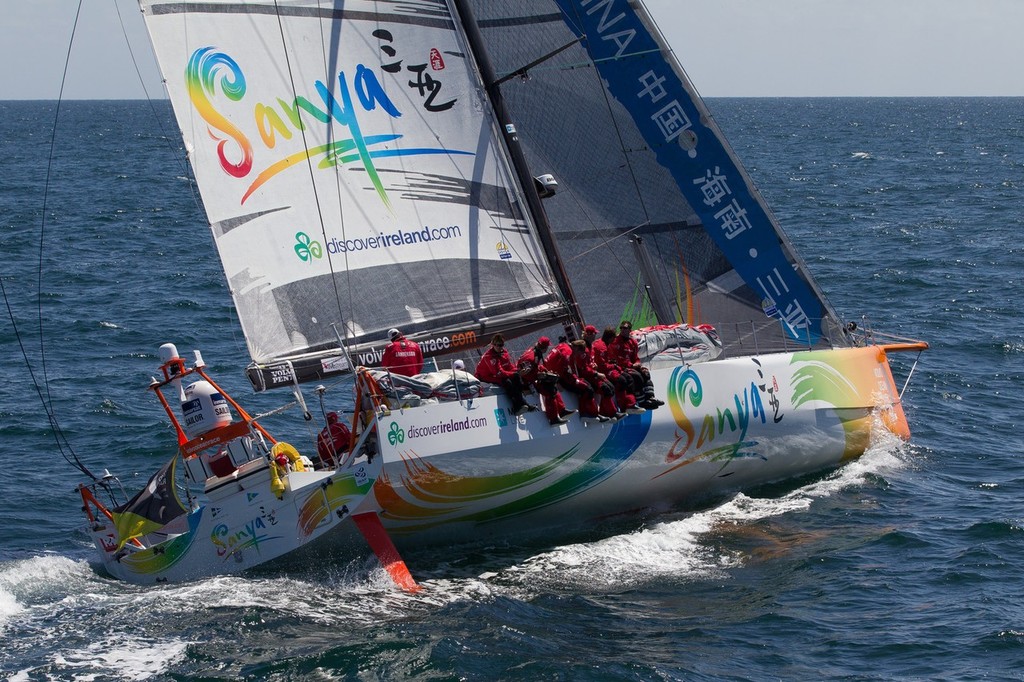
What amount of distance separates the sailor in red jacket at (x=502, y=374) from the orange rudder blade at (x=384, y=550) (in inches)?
72.2

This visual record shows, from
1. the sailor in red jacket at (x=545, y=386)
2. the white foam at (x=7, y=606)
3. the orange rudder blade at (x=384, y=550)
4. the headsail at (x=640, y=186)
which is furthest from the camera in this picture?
the headsail at (x=640, y=186)

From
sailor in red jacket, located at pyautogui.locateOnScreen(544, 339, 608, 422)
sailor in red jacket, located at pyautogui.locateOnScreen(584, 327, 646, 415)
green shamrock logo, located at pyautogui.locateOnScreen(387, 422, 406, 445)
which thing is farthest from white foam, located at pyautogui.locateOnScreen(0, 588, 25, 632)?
sailor in red jacket, located at pyautogui.locateOnScreen(584, 327, 646, 415)

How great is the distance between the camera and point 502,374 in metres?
13.5

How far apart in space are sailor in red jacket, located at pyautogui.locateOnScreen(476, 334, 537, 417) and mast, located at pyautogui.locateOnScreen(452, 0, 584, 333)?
1.75 meters

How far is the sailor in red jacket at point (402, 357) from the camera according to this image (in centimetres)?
1359

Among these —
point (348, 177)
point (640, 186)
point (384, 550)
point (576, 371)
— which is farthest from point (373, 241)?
point (640, 186)

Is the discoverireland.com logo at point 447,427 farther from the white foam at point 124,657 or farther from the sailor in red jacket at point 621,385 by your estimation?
the white foam at point 124,657

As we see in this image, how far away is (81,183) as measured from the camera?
51938 mm

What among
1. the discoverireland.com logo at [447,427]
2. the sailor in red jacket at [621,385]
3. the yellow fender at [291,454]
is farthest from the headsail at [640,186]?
the yellow fender at [291,454]

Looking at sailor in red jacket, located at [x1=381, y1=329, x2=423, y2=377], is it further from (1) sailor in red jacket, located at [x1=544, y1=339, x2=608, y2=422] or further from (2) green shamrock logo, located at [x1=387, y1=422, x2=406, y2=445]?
(1) sailor in red jacket, located at [x1=544, y1=339, x2=608, y2=422]

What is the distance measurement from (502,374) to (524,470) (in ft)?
3.36

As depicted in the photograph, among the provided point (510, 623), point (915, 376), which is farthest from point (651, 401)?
point (915, 376)

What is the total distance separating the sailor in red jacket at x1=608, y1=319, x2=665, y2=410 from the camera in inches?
552

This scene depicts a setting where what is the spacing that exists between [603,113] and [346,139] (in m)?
3.66
